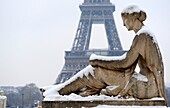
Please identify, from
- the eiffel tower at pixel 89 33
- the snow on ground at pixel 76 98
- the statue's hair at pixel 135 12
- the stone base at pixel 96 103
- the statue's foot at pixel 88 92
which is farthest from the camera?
the eiffel tower at pixel 89 33

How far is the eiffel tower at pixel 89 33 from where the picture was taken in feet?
178

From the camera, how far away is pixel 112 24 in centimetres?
5794

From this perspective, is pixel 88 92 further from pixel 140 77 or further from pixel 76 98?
pixel 140 77

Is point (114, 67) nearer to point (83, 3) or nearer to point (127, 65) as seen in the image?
point (127, 65)

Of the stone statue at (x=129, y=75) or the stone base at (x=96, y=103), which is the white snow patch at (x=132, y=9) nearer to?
the stone statue at (x=129, y=75)

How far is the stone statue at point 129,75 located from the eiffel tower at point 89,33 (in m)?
46.5

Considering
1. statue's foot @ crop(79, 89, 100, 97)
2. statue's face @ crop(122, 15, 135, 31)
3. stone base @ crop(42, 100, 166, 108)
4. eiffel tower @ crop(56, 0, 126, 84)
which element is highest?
eiffel tower @ crop(56, 0, 126, 84)

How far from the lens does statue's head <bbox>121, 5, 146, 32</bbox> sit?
5.38m

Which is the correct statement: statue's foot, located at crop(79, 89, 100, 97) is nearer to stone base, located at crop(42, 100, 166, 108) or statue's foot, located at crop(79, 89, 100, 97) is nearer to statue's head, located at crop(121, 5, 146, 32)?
stone base, located at crop(42, 100, 166, 108)

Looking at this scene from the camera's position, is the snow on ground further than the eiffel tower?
No

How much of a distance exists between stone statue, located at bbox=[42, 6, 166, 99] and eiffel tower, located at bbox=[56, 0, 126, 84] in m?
46.5

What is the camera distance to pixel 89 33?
189 feet

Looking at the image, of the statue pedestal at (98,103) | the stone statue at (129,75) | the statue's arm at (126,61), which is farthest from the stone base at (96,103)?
the statue's arm at (126,61)

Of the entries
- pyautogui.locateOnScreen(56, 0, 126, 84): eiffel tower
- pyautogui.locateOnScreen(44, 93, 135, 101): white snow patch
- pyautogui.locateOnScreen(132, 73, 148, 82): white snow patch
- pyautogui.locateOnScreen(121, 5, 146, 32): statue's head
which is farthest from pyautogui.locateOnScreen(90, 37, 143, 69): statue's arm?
pyautogui.locateOnScreen(56, 0, 126, 84): eiffel tower
